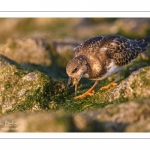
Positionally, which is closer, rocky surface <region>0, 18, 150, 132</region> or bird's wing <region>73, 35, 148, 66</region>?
rocky surface <region>0, 18, 150, 132</region>

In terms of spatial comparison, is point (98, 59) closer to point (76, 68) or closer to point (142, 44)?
point (76, 68)

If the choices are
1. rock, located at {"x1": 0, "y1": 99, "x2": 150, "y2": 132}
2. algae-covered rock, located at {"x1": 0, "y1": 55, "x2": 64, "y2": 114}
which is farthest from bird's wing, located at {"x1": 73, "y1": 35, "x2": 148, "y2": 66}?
rock, located at {"x1": 0, "y1": 99, "x2": 150, "y2": 132}

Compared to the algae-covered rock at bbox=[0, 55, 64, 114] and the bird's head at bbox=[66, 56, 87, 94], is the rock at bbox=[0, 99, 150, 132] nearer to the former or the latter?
the algae-covered rock at bbox=[0, 55, 64, 114]

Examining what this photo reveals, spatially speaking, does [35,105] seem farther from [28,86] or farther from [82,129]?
[82,129]

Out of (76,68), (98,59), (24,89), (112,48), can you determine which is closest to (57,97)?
(24,89)

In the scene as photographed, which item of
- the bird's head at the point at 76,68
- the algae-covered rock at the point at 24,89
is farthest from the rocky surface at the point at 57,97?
the bird's head at the point at 76,68
